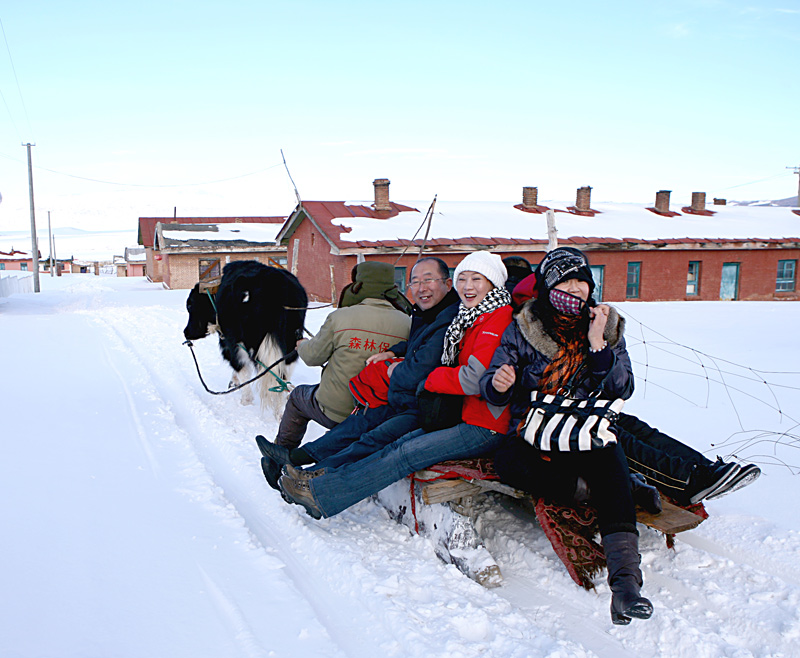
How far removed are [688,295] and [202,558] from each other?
2148 cm

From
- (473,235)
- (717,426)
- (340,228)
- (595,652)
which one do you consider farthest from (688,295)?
(595,652)

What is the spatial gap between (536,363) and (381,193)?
18.0 m

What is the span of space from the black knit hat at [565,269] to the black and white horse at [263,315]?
3.59 m

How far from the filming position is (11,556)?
3.02 meters

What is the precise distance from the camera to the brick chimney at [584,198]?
76.2ft

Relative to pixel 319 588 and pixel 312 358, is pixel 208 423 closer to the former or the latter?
pixel 312 358

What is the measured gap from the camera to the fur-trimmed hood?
2.79 meters

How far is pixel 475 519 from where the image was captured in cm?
328

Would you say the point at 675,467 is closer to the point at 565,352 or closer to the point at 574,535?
the point at 574,535

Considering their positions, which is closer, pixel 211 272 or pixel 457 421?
pixel 457 421

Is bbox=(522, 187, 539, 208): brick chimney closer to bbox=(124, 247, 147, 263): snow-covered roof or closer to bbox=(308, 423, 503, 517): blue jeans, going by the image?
bbox=(308, 423, 503, 517): blue jeans

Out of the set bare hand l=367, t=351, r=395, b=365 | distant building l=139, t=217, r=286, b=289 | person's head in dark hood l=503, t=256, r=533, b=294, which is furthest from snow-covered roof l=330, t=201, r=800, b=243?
bare hand l=367, t=351, r=395, b=365

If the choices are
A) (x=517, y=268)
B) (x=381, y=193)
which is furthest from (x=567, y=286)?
(x=381, y=193)

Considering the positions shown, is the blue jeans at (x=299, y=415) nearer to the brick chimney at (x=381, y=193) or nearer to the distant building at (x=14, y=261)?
the brick chimney at (x=381, y=193)
